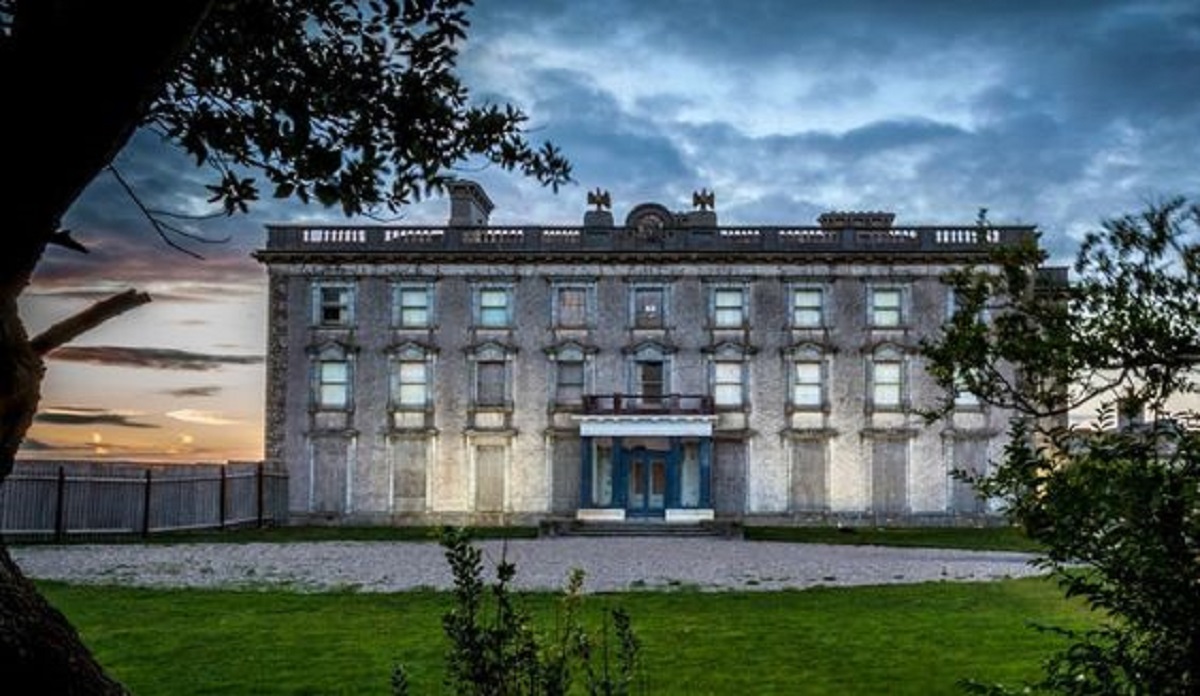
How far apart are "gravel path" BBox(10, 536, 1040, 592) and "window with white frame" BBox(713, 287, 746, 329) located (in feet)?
42.0

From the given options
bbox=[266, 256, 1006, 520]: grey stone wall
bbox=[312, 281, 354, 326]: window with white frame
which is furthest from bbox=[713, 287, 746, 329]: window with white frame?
bbox=[312, 281, 354, 326]: window with white frame

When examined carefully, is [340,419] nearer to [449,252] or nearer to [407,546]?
[449,252]

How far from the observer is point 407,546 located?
1114 inches

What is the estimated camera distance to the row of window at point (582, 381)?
4059 centimetres

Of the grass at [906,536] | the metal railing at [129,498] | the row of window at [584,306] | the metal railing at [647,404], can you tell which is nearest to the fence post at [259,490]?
the metal railing at [129,498]

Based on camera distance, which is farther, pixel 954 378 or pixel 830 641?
pixel 830 641

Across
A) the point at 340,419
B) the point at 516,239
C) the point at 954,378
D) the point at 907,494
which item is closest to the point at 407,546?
the point at 340,419

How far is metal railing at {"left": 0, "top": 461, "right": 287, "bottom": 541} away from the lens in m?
28.1

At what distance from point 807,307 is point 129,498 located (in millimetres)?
21936

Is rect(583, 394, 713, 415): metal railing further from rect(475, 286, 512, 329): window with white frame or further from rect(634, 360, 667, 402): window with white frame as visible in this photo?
rect(475, 286, 512, 329): window with white frame

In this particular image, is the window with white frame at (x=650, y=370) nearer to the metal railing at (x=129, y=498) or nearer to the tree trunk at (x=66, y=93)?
the metal railing at (x=129, y=498)

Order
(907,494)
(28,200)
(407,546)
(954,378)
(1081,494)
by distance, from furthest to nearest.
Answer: (907,494) < (407,546) < (954,378) < (1081,494) < (28,200)

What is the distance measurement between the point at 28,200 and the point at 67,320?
90cm

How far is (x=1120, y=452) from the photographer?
496 centimetres
